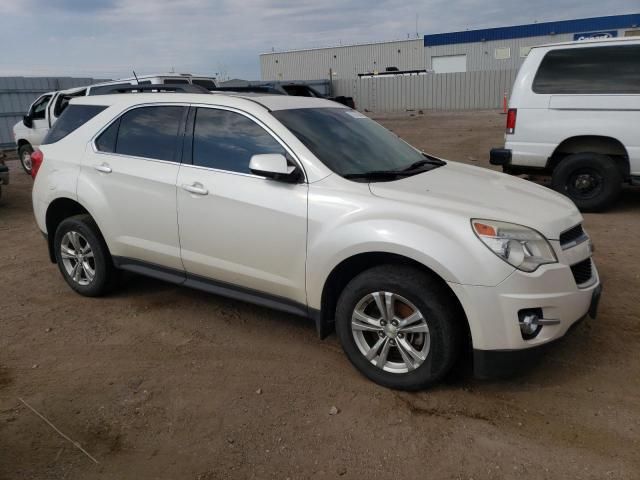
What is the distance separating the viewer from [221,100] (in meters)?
4.02

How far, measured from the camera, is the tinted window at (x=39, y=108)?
12953mm

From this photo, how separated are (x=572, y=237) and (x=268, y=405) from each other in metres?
2.12

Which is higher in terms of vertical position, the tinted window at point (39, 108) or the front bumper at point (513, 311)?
the tinted window at point (39, 108)

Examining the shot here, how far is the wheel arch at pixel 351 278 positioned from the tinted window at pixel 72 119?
2704 millimetres

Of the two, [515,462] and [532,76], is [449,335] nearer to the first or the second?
[515,462]

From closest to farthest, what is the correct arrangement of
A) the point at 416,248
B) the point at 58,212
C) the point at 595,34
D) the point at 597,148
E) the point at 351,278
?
the point at 416,248 → the point at 351,278 → the point at 58,212 → the point at 597,148 → the point at 595,34

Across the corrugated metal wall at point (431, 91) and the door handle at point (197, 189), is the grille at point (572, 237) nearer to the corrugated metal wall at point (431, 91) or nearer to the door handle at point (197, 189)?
the door handle at point (197, 189)

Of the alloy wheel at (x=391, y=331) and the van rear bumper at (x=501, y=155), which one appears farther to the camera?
the van rear bumper at (x=501, y=155)

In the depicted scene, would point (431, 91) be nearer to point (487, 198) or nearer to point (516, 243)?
point (487, 198)

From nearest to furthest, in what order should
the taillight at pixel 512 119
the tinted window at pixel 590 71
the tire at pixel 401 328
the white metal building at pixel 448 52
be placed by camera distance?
the tire at pixel 401 328, the tinted window at pixel 590 71, the taillight at pixel 512 119, the white metal building at pixel 448 52

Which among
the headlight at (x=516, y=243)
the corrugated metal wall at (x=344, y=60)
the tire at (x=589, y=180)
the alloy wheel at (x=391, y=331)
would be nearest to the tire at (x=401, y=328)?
the alloy wheel at (x=391, y=331)

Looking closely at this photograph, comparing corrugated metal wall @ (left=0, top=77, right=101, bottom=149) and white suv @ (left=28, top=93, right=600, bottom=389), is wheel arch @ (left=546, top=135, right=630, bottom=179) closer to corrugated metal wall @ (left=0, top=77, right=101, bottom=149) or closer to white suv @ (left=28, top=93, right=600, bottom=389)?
white suv @ (left=28, top=93, right=600, bottom=389)

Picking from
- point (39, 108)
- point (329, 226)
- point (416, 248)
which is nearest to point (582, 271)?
point (416, 248)

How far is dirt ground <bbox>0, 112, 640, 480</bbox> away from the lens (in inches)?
108
